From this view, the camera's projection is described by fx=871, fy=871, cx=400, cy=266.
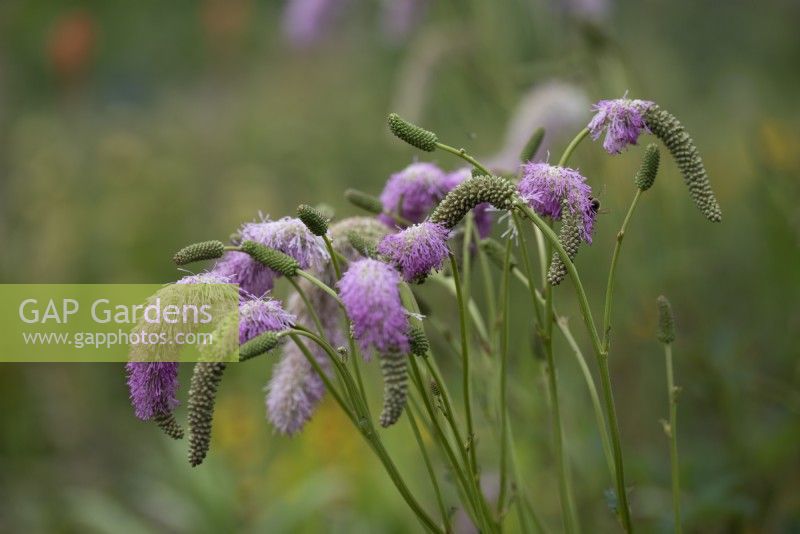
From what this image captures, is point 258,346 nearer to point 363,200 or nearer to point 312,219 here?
point 312,219

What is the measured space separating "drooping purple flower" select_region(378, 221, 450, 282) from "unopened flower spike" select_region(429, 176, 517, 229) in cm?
2

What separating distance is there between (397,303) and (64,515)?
2.53m

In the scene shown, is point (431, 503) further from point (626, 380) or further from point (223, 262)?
point (223, 262)

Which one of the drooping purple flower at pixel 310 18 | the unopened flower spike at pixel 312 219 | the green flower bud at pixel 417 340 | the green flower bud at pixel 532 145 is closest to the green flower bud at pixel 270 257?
the unopened flower spike at pixel 312 219

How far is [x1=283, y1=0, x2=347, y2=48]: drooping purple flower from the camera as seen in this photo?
322 cm

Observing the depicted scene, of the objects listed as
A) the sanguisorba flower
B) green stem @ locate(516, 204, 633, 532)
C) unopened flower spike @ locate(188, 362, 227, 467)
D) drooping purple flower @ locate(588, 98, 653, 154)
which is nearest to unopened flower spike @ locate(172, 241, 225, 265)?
the sanguisorba flower

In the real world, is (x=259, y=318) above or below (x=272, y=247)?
below

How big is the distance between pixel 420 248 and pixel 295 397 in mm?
359

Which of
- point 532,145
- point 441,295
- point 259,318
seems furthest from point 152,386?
point 441,295

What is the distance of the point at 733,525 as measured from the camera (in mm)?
2145

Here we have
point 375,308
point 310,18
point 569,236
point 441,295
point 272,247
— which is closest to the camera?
point 375,308

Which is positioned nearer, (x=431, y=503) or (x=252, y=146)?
(x=431, y=503)

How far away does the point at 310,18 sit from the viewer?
329 cm

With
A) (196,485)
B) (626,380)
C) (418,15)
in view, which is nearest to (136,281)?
(196,485)
